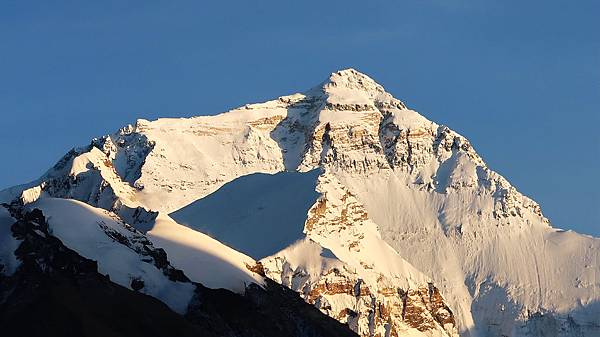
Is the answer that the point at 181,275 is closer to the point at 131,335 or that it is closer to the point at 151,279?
the point at 151,279

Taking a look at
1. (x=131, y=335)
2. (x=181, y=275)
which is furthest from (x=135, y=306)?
(x=181, y=275)

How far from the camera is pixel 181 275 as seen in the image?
199625 mm

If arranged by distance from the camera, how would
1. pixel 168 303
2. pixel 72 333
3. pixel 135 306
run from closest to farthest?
pixel 72 333 < pixel 135 306 < pixel 168 303

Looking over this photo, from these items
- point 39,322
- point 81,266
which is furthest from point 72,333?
point 81,266

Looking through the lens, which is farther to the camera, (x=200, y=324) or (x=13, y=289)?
(x=200, y=324)

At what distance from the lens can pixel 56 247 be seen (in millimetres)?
185125

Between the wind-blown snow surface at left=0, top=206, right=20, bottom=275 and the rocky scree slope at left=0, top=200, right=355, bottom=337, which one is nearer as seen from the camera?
the rocky scree slope at left=0, top=200, right=355, bottom=337

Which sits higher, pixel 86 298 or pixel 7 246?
pixel 7 246

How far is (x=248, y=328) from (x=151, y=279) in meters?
11.1

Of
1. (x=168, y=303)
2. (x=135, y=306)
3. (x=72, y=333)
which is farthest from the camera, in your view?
(x=168, y=303)

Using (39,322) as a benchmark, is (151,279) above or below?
above

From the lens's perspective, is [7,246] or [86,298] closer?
[86,298]

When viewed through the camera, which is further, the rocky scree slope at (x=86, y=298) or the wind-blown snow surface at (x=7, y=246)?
the wind-blown snow surface at (x=7, y=246)

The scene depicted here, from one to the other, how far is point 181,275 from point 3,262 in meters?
23.5
